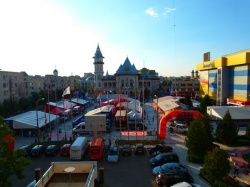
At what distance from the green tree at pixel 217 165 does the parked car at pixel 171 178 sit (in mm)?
1467

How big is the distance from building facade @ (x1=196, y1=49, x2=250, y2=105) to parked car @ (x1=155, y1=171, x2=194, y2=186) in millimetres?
29189

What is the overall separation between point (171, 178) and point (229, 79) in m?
38.1

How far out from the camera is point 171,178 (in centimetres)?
1434

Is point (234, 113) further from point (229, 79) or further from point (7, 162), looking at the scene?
point (7, 162)

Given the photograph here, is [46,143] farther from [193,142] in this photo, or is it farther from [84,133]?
[193,142]

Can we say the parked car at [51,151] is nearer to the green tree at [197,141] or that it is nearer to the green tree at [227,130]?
the green tree at [197,141]

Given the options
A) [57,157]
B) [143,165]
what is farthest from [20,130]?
[143,165]

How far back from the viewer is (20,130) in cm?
2872

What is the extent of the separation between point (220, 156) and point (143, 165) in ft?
21.5

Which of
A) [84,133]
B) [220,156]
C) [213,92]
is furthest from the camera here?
[213,92]

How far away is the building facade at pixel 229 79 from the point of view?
131 feet

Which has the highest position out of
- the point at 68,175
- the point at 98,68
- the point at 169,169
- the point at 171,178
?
the point at 98,68

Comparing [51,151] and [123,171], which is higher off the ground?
[51,151]

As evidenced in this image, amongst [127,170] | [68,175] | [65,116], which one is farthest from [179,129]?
[68,175]
